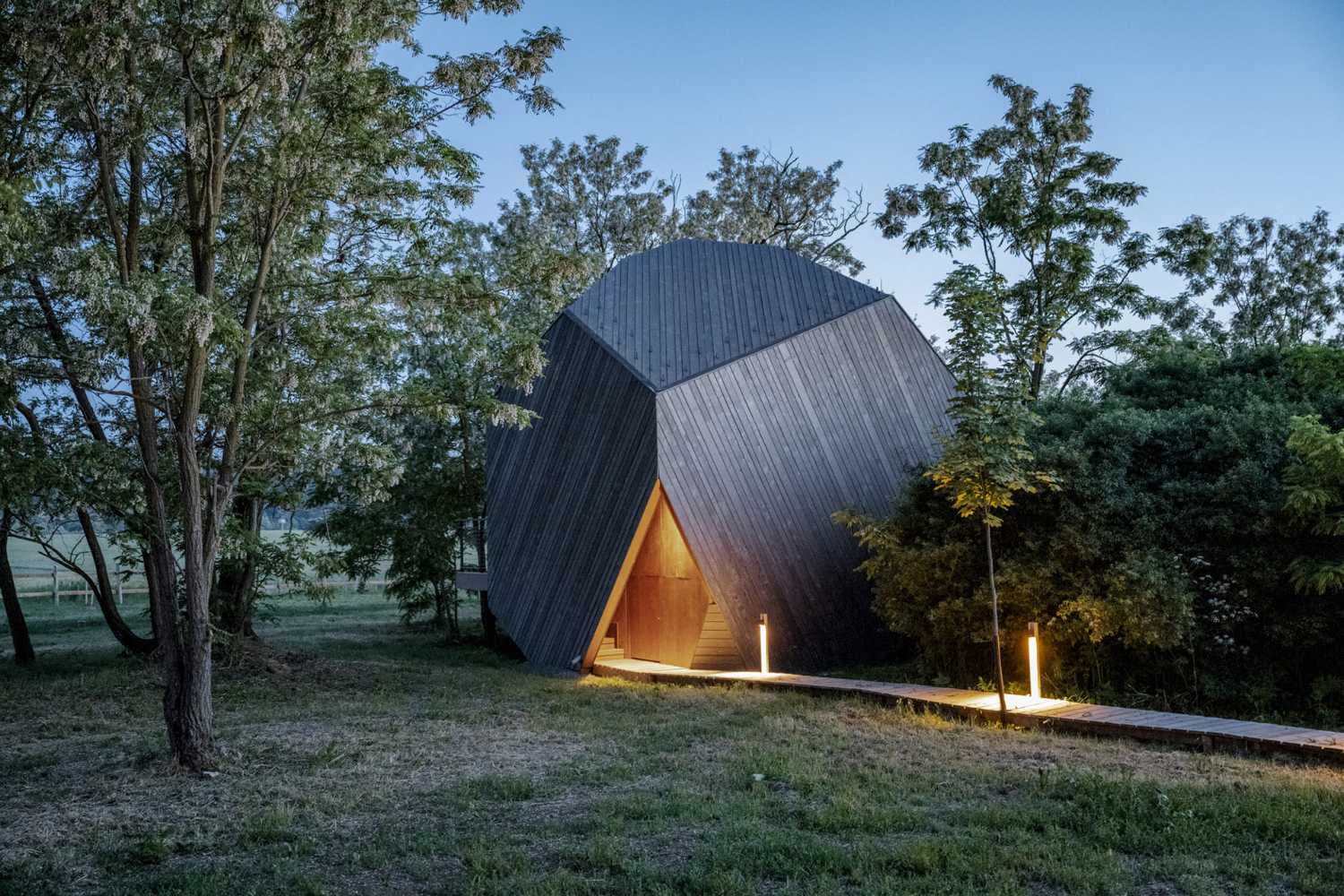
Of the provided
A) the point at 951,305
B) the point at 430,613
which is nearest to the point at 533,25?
the point at 951,305

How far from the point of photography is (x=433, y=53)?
26.1ft

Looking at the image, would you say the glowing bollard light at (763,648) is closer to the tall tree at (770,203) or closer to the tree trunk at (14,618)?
the tree trunk at (14,618)

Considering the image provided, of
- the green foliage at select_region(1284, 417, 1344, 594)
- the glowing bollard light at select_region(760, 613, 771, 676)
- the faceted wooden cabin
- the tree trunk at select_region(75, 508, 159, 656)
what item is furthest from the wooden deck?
the tree trunk at select_region(75, 508, 159, 656)

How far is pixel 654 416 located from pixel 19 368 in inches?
262

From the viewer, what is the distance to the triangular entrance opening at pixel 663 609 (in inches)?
490

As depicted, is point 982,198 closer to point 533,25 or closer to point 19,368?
point 533,25

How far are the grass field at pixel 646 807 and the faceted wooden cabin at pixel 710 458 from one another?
8.85ft

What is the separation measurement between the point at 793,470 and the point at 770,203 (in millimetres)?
14225

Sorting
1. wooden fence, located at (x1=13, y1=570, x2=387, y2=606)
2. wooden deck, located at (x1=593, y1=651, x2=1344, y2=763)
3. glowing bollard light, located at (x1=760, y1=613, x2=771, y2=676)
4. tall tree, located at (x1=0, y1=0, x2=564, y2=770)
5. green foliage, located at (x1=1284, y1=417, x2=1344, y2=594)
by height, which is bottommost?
wooden deck, located at (x1=593, y1=651, x2=1344, y2=763)

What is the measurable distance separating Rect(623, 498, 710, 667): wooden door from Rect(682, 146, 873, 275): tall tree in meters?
13.3

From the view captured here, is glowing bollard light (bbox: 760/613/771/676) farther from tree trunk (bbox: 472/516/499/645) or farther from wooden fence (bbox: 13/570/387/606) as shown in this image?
wooden fence (bbox: 13/570/387/606)

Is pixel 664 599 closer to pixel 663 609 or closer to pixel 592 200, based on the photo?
pixel 663 609

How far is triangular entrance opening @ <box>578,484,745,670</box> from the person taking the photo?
40.8ft

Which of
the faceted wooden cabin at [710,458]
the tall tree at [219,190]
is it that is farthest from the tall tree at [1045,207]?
the tall tree at [219,190]
